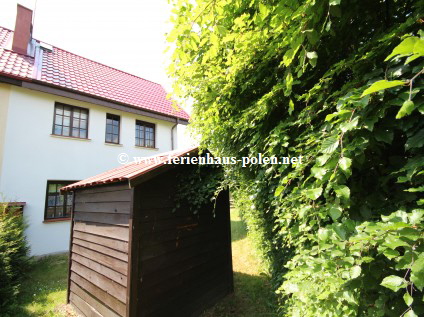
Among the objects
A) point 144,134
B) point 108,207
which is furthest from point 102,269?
point 144,134

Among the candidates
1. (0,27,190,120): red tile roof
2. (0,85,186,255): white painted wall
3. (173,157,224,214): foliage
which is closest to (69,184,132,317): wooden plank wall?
(173,157,224,214): foliage

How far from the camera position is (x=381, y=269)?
1230 mm

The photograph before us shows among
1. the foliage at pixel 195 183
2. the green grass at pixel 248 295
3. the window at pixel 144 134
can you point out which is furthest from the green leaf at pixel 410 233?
the window at pixel 144 134

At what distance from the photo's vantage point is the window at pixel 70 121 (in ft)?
27.8

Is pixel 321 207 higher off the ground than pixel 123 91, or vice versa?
pixel 123 91

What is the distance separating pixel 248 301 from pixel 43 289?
16.2 ft

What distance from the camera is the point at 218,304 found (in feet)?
14.2

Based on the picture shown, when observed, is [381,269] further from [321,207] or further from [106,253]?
[106,253]

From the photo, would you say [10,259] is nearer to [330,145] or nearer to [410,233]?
[330,145]

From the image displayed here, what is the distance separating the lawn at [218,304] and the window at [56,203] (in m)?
1.56

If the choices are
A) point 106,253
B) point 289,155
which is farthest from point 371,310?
point 106,253

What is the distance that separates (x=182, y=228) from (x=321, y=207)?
110 inches

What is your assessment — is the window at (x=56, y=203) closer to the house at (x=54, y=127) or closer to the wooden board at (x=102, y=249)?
the house at (x=54, y=127)

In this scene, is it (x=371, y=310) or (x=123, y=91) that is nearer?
(x=371, y=310)
